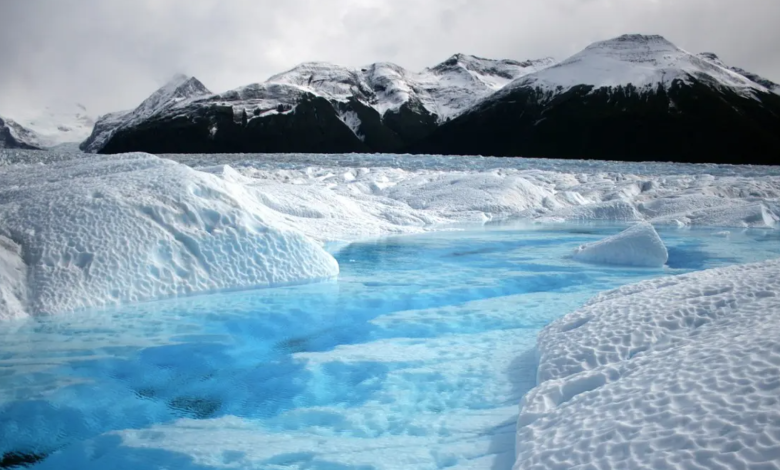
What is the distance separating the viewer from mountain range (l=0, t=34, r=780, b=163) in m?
80.6

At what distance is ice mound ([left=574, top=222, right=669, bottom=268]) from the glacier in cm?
4

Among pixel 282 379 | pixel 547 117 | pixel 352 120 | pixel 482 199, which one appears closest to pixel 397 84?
pixel 352 120

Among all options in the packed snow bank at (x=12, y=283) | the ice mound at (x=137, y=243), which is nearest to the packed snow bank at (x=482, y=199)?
the ice mound at (x=137, y=243)

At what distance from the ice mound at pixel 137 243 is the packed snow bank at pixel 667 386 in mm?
4030

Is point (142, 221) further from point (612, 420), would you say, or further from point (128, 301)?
point (612, 420)

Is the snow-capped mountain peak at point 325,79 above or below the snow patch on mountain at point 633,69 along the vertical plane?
above

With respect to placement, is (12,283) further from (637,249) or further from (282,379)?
(637,249)

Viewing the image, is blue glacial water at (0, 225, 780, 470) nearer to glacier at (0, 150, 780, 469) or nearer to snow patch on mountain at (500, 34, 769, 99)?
glacier at (0, 150, 780, 469)

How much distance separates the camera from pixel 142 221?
6098mm

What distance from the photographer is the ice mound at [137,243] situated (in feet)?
17.2

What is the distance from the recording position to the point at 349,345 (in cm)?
450

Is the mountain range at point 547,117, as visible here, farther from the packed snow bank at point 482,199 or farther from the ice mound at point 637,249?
the ice mound at point 637,249

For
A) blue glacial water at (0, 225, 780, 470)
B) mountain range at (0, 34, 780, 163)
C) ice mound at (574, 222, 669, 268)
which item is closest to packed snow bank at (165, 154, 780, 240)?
blue glacial water at (0, 225, 780, 470)

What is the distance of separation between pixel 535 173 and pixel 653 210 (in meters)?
10.7
